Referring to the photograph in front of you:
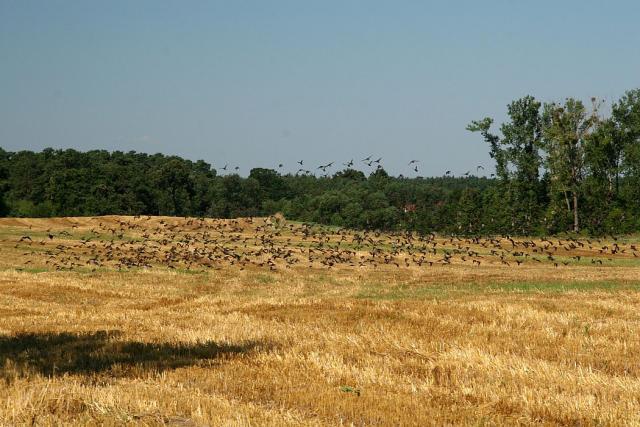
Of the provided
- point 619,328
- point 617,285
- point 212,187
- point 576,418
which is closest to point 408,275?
point 617,285

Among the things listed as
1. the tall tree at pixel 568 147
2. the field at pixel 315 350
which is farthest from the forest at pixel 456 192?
the field at pixel 315 350

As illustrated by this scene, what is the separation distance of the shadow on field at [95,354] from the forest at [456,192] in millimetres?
86795

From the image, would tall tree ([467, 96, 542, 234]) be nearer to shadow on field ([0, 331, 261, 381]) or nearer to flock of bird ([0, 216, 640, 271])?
flock of bird ([0, 216, 640, 271])

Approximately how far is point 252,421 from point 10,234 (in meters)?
64.4

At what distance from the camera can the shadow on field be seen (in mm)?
13477

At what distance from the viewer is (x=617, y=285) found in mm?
35656

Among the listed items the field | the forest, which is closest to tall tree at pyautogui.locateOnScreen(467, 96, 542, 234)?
the forest

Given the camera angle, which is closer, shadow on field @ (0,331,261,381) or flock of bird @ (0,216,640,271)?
shadow on field @ (0,331,261,381)

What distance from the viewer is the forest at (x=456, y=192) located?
99.8m

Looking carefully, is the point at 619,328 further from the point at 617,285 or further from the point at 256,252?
the point at 256,252

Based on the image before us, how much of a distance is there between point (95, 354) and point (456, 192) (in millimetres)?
139437

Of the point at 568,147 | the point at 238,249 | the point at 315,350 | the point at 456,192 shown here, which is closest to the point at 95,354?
the point at 315,350

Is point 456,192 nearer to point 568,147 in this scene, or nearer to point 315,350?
point 568,147

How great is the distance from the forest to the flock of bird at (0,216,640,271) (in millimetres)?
21161
